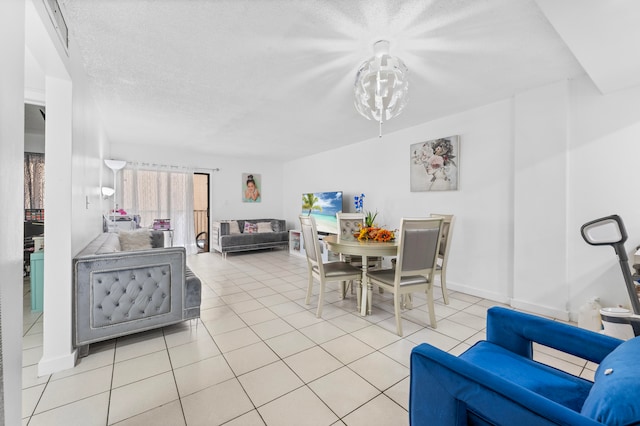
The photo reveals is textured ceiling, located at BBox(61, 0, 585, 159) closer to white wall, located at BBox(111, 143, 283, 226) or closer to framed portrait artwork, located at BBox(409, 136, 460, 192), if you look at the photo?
framed portrait artwork, located at BBox(409, 136, 460, 192)

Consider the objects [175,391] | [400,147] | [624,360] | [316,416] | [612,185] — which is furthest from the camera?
[400,147]

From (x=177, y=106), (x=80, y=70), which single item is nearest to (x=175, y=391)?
(x=80, y=70)

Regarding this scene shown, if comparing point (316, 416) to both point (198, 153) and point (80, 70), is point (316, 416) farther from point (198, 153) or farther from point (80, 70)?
point (198, 153)

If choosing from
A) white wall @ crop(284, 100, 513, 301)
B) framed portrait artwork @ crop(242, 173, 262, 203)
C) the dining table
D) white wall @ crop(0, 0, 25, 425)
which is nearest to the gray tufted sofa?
white wall @ crop(0, 0, 25, 425)

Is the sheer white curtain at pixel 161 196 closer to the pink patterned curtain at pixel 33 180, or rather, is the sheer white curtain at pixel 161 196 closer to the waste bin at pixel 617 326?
the pink patterned curtain at pixel 33 180

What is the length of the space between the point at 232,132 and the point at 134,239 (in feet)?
7.60

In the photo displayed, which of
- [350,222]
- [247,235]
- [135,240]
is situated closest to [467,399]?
[350,222]

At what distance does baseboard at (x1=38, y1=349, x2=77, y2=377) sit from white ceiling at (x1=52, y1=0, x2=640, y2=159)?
95.1 inches

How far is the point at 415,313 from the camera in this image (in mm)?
2971

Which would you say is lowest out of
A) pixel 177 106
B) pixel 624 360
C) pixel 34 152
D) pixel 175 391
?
pixel 175 391

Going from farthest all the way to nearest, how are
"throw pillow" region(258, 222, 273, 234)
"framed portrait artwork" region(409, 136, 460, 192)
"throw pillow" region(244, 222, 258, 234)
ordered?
1. "throw pillow" region(258, 222, 273, 234)
2. "throw pillow" region(244, 222, 258, 234)
3. "framed portrait artwork" region(409, 136, 460, 192)

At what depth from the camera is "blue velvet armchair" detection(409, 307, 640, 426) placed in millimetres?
692

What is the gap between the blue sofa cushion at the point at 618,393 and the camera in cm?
64

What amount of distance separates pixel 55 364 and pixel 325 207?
15.3 ft
